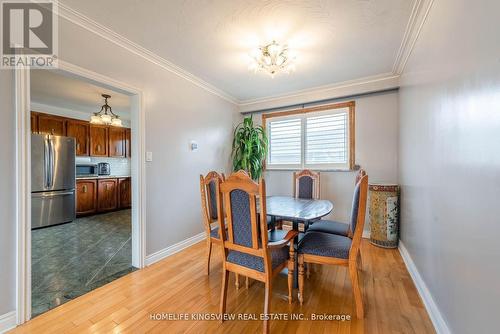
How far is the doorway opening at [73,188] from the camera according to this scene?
5.14ft

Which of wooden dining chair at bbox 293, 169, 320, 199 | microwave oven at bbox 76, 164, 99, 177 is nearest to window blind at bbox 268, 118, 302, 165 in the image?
wooden dining chair at bbox 293, 169, 320, 199

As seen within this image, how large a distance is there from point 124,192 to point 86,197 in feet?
2.98

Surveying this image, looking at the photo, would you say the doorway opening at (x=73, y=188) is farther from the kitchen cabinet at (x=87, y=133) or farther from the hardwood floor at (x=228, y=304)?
the hardwood floor at (x=228, y=304)

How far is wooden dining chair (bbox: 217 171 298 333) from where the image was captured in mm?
1343

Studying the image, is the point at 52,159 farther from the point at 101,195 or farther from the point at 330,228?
the point at 330,228

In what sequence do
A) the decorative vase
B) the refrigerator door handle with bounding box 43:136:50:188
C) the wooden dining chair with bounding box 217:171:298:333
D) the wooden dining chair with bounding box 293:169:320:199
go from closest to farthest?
1. the wooden dining chair with bounding box 217:171:298:333
2. the decorative vase
3. the wooden dining chair with bounding box 293:169:320:199
4. the refrigerator door handle with bounding box 43:136:50:188

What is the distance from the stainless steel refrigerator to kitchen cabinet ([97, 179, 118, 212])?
63 cm

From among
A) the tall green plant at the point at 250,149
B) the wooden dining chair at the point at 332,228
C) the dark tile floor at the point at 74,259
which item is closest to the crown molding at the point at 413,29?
the wooden dining chair at the point at 332,228

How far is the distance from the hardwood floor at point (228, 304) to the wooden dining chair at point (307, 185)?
1.00m

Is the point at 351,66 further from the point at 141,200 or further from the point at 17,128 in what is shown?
the point at 17,128

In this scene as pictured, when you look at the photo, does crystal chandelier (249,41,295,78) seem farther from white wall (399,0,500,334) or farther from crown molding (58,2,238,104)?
white wall (399,0,500,334)

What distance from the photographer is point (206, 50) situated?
7.86ft

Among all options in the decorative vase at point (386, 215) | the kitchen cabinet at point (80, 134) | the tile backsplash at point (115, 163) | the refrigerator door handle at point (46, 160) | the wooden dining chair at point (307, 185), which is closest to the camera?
the decorative vase at point (386, 215)

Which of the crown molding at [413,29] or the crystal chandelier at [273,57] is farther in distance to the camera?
the crystal chandelier at [273,57]
